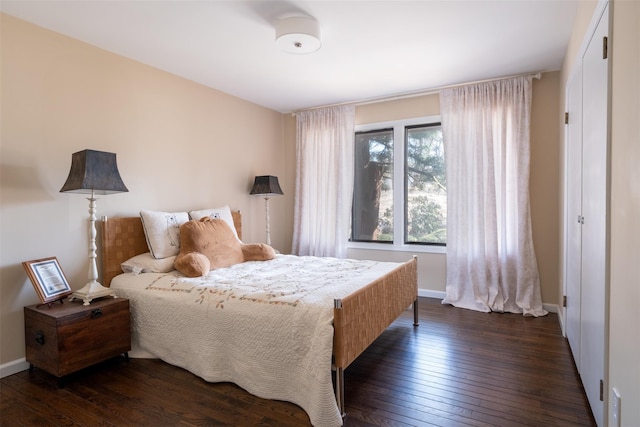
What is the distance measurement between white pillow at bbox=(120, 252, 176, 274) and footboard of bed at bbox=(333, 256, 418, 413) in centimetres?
178

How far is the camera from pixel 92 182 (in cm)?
246

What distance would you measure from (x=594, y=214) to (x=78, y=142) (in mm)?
3588

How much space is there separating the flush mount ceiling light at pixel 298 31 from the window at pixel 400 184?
6.90 feet

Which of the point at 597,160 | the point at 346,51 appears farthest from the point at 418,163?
the point at 597,160

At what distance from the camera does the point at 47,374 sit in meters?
2.44

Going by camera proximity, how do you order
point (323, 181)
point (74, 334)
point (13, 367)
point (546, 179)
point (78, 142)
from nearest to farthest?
point (74, 334)
point (13, 367)
point (78, 142)
point (546, 179)
point (323, 181)

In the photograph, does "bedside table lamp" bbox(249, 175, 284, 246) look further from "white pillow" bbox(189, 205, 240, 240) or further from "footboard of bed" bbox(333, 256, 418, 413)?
"footboard of bed" bbox(333, 256, 418, 413)

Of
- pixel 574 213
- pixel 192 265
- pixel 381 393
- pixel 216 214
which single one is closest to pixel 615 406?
pixel 381 393

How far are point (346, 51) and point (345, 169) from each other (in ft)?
5.82

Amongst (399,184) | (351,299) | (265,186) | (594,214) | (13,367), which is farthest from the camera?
(399,184)

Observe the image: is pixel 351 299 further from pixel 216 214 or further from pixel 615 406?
pixel 216 214

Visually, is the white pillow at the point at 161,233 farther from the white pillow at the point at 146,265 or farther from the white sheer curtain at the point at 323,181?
the white sheer curtain at the point at 323,181

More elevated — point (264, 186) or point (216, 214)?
point (264, 186)

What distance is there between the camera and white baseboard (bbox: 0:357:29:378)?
2406 millimetres
